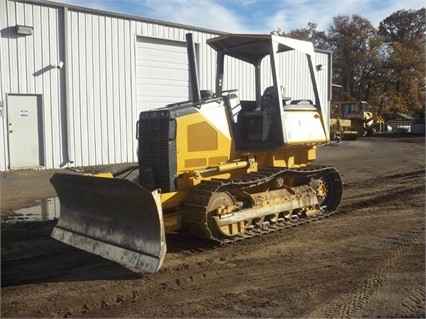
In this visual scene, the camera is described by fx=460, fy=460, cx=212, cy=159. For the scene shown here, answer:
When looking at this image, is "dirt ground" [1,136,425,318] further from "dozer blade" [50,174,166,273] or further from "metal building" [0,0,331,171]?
"metal building" [0,0,331,171]

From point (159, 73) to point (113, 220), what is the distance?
11.6 meters

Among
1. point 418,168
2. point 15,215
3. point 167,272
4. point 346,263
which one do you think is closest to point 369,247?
point 346,263

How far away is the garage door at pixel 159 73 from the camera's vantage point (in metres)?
16.3

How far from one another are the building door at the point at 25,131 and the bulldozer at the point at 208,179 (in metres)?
7.62

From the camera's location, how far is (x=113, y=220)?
19.2ft

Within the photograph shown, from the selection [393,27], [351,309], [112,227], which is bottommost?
[351,309]

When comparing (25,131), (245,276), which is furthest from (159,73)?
(245,276)

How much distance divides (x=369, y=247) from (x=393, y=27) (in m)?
47.7

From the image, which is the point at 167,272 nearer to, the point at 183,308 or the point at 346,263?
the point at 183,308

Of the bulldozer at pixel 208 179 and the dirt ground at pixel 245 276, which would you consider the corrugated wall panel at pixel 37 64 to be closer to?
the dirt ground at pixel 245 276

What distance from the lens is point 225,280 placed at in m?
5.04

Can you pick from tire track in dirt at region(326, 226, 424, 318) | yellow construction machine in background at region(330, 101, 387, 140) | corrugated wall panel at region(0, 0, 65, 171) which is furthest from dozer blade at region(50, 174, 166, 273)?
yellow construction machine in background at region(330, 101, 387, 140)

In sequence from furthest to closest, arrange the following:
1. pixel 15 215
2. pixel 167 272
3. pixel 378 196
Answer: pixel 378 196
pixel 15 215
pixel 167 272

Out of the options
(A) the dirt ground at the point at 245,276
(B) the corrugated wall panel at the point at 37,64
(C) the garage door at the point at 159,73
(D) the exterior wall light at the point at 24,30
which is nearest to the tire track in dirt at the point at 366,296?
(A) the dirt ground at the point at 245,276
